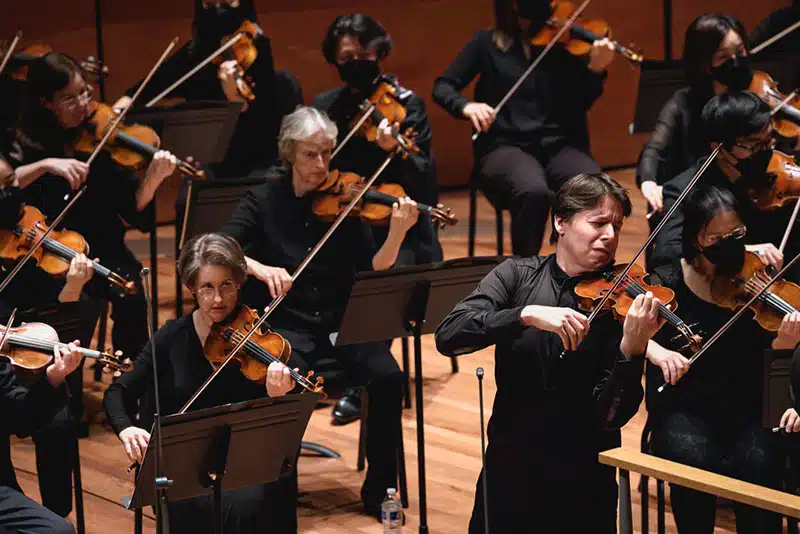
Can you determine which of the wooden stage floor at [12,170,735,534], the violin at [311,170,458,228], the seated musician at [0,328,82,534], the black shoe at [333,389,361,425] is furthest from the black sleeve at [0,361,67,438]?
the black shoe at [333,389,361,425]

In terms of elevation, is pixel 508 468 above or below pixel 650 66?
below

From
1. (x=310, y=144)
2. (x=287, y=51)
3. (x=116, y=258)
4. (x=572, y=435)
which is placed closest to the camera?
(x=572, y=435)

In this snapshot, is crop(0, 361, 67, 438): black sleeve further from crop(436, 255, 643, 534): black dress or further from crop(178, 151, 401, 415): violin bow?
crop(436, 255, 643, 534): black dress

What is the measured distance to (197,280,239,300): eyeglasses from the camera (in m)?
3.14

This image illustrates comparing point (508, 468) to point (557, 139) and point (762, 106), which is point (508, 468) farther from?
point (557, 139)

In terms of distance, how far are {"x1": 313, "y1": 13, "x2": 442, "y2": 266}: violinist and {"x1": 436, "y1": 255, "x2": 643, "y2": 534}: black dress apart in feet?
5.21

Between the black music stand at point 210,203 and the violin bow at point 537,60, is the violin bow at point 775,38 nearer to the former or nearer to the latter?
the violin bow at point 537,60

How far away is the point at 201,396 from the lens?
312 centimetres

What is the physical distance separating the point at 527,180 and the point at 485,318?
78.4 inches

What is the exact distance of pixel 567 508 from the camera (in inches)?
104

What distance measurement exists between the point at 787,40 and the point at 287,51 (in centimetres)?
253

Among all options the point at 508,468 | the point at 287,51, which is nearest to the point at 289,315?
the point at 508,468

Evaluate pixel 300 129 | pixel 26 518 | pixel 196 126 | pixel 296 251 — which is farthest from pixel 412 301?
pixel 196 126

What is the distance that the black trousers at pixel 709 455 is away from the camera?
10.0 feet
